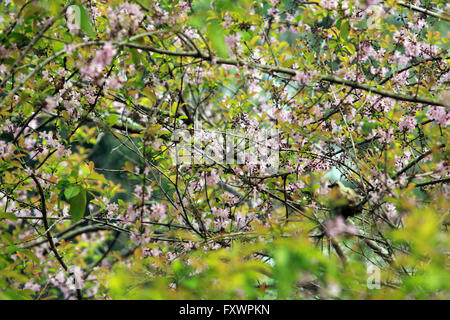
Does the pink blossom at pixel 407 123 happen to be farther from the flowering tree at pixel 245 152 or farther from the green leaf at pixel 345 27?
the green leaf at pixel 345 27

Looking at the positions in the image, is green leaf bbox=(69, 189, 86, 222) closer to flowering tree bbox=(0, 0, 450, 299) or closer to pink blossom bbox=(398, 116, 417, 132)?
flowering tree bbox=(0, 0, 450, 299)

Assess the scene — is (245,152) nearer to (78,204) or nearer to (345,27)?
(345,27)

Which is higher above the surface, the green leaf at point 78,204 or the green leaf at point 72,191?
the green leaf at point 72,191

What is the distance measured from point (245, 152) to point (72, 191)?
1142 millimetres

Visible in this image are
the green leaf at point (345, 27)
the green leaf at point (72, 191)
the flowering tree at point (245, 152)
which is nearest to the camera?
the flowering tree at point (245, 152)

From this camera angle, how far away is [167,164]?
113 inches

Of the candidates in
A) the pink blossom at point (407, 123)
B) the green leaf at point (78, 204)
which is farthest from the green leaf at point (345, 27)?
the green leaf at point (78, 204)

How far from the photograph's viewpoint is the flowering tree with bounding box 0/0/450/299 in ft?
3.84

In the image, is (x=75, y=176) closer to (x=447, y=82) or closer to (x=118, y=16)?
(x=118, y=16)

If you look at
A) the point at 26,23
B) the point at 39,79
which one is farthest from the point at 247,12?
the point at 39,79

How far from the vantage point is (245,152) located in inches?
95.5

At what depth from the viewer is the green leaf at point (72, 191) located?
5.89 feet

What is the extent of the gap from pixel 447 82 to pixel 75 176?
2197 mm

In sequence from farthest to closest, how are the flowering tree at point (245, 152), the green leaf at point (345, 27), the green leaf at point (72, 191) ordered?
the green leaf at point (345, 27) → the green leaf at point (72, 191) → the flowering tree at point (245, 152)
